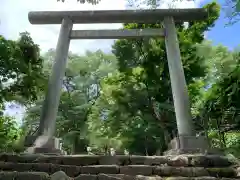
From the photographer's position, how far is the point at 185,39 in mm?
12680

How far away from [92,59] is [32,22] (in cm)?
1287

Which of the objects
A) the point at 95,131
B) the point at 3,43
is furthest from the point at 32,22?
the point at 95,131

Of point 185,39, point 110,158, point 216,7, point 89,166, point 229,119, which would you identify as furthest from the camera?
point 216,7

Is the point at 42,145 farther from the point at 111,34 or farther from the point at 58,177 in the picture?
the point at 111,34

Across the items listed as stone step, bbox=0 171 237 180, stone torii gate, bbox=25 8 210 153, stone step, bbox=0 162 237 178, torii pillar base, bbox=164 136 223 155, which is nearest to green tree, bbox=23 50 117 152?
stone torii gate, bbox=25 8 210 153

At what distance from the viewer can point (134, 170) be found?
4.38 metres

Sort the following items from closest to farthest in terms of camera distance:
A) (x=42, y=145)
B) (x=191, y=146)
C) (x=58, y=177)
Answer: (x=58, y=177), (x=191, y=146), (x=42, y=145)

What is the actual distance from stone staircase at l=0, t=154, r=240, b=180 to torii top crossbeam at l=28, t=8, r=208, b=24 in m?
4.87

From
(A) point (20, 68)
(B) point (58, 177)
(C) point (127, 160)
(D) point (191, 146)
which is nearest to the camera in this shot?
(B) point (58, 177)

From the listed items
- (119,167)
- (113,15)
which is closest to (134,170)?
(119,167)

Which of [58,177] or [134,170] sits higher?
[134,170]

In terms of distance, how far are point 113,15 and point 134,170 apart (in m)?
5.47

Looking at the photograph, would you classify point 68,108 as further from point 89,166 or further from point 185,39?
point 89,166

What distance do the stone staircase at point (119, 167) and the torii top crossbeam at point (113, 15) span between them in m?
4.87
